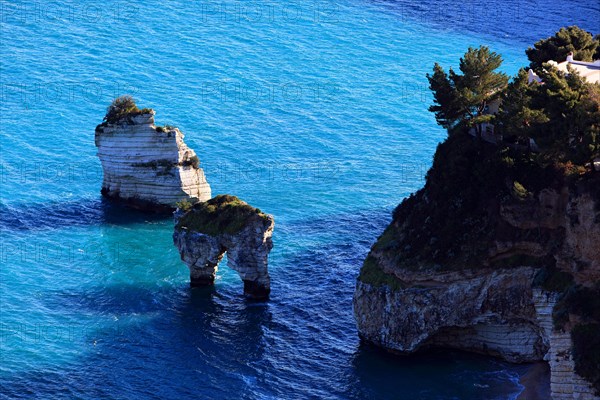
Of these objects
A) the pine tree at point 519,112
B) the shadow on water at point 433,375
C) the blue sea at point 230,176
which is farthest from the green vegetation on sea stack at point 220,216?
the pine tree at point 519,112

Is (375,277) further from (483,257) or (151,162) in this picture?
(151,162)

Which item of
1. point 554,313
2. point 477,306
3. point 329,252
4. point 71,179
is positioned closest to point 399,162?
point 329,252

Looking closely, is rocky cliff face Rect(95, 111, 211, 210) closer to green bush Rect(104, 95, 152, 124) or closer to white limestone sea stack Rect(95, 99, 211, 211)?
white limestone sea stack Rect(95, 99, 211, 211)

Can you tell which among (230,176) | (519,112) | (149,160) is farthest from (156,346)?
(230,176)

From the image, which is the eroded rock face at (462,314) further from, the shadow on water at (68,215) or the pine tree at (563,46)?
the shadow on water at (68,215)

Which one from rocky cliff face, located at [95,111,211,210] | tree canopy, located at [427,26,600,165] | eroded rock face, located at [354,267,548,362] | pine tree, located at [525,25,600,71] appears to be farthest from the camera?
rocky cliff face, located at [95,111,211,210]

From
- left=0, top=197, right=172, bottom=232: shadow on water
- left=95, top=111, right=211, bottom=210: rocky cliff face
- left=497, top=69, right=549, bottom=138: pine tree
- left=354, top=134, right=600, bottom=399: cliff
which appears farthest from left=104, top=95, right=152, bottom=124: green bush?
left=497, top=69, right=549, bottom=138: pine tree
